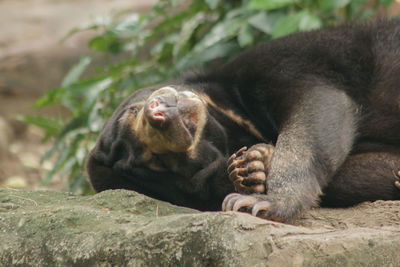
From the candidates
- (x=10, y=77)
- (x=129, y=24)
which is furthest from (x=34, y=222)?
(x=10, y=77)

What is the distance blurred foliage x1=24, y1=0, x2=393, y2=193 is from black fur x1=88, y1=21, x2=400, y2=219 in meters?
1.47

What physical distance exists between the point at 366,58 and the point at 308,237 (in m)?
1.94

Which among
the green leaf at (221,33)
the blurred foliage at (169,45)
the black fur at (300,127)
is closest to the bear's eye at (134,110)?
the black fur at (300,127)

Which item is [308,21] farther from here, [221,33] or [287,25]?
[221,33]

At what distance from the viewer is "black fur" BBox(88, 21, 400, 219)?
324 cm

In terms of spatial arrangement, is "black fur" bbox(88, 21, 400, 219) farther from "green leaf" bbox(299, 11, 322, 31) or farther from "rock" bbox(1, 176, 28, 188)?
"rock" bbox(1, 176, 28, 188)

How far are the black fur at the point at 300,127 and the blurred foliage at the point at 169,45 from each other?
4.82 feet

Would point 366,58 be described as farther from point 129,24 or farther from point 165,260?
point 129,24

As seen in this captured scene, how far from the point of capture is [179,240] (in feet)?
7.05

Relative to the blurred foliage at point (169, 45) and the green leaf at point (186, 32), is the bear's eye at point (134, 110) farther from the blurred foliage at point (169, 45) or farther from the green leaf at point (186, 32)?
the green leaf at point (186, 32)

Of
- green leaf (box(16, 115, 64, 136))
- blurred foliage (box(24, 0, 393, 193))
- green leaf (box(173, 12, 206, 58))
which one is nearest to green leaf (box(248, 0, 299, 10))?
blurred foliage (box(24, 0, 393, 193))

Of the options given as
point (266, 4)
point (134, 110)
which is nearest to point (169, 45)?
point (266, 4)

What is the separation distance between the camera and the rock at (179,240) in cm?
208

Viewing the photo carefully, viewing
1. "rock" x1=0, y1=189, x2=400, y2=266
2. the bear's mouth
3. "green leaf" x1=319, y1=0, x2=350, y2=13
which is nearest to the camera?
"rock" x1=0, y1=189, x2=400, y2=266
